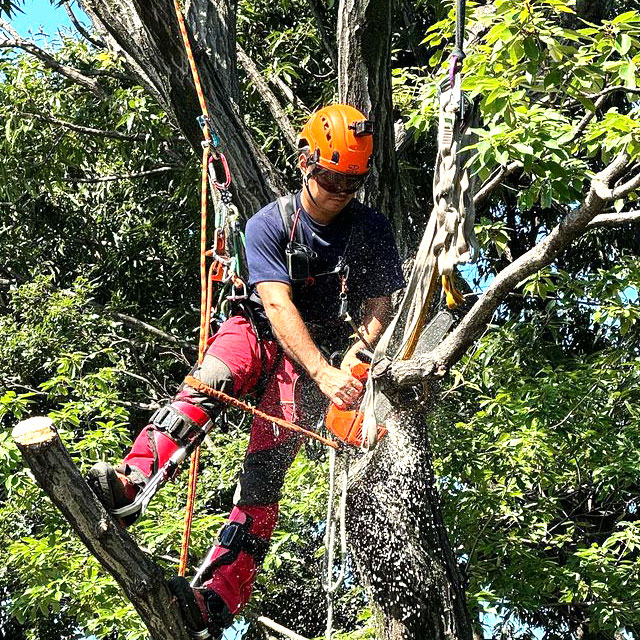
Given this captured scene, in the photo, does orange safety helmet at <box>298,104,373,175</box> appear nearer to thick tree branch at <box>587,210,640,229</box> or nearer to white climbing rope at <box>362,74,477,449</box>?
white climbing rope at <box>362,74,477,449</box>

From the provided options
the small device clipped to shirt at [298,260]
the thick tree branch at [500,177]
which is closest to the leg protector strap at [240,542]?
the small device clipped to shirt at [298,260]

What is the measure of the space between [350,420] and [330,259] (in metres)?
0.61

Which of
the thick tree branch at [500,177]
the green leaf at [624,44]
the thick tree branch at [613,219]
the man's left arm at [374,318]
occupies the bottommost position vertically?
the thick tree branch at [613,219]

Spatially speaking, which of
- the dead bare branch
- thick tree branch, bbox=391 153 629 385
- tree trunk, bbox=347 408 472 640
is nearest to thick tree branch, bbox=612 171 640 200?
thick tree branch, bbox=391 153 629 385

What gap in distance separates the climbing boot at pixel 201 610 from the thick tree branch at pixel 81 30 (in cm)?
Result: 556

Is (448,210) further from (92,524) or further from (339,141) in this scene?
(92,524)

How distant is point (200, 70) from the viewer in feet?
16.7

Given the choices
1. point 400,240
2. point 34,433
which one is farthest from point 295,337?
point 400,240

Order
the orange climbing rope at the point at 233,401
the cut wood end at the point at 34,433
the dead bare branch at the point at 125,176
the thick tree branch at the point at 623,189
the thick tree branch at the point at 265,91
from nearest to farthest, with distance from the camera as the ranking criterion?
the cut wood end at the point at 34,433 < the thick tree branch at the point at 623,189 < the orange climbing rope at the point at 233,401 < the thick tree branch at the point at 265,91 < the dead bare branch at the point at 125,176

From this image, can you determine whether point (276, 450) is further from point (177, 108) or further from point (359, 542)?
point (177, 108)

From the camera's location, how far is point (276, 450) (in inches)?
180

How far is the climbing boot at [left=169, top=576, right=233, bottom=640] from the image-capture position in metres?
3.84

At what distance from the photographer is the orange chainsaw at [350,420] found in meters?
4.36

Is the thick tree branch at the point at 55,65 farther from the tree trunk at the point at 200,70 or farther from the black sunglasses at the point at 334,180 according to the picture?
the black sunglasses at the point at 334,180
